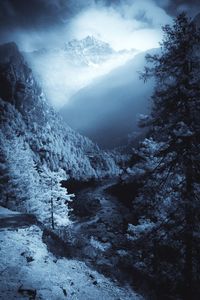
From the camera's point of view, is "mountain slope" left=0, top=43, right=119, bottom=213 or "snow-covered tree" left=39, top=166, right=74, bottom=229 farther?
"mountain slope" left=0, top=43, right=119, bottom=213

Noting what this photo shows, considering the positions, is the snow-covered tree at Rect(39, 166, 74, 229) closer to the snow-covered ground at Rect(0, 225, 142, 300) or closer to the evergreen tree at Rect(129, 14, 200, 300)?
the snow-covered ground at Rect(0, 225, 142, 300)

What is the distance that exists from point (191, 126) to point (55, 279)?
9.57 metres

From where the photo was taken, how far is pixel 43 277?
11.2 m

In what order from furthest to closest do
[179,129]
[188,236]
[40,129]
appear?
1. [40,129]
2. [188,236]
3. [179,129]

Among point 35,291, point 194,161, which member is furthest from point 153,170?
point 35,291

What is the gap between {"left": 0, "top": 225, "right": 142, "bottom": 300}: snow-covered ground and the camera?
969 centimetres

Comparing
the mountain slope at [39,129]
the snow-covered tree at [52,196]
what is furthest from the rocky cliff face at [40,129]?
the snow-covered tree at [52,196]

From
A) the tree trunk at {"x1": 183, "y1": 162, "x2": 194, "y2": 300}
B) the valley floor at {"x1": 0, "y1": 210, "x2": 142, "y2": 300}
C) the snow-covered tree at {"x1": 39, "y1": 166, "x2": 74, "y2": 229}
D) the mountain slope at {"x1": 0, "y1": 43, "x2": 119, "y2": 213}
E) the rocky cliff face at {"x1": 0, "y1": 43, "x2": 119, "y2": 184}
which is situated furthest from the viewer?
the rocky cliff face at {"x1": 0, "y1": 43, "x2": 119, "y2": 184}

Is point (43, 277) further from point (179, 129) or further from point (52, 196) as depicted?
point (52, 196)

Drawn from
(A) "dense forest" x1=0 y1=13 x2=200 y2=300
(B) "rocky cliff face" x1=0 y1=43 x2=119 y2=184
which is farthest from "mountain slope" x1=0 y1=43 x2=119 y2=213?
(A) "dense forest" x1=0 y1=13 x2=200 y2=300

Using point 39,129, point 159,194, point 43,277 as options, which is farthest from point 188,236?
point 39,129

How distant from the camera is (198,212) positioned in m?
8.48

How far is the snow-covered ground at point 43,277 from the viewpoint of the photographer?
9693mm

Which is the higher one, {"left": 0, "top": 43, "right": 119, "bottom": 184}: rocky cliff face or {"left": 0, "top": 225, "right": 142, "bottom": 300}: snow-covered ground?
{"left": 0, "top": 43, "right": 119, "bottom": 184}: rocky cliff face
